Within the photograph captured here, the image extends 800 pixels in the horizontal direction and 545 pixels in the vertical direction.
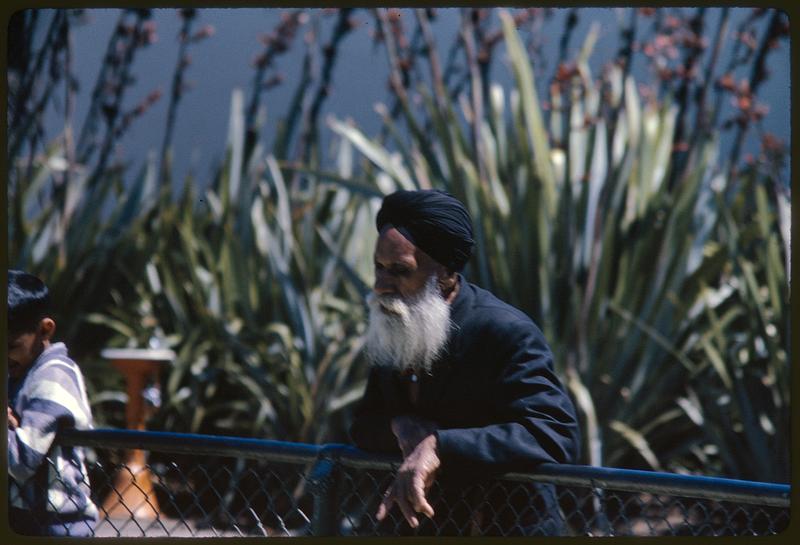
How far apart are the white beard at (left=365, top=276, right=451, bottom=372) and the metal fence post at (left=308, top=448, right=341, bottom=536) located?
22 centimetres

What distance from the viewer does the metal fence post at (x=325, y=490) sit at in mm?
2254

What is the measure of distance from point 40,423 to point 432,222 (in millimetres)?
873

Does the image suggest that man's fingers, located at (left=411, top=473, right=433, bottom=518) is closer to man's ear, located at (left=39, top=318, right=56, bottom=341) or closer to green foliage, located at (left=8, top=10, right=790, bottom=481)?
man's ear, located at (left=39, top=318, right=56, bottom=341)

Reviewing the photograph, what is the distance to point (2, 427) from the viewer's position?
233cm

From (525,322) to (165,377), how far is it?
461 centimetres

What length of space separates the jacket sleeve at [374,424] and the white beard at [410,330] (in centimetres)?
5

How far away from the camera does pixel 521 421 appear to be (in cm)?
213

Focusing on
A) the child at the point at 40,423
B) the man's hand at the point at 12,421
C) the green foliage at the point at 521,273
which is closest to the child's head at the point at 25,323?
the child at the point at 40,423

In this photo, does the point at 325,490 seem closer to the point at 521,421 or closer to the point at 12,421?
the point at 521,421

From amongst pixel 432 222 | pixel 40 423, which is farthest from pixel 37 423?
pixel 432 222

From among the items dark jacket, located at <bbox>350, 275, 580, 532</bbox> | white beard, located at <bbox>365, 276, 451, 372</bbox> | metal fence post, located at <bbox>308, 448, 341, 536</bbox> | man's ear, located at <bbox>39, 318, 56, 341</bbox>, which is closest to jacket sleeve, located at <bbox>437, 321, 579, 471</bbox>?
dark jacket, located at <bbox>350, 275, 580, 532</bbox>

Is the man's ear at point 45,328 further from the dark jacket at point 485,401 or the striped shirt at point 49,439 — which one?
the dark jacket at point 485,401

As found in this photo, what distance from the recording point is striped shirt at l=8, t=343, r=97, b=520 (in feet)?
7.99

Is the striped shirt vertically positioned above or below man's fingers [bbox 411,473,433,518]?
below
